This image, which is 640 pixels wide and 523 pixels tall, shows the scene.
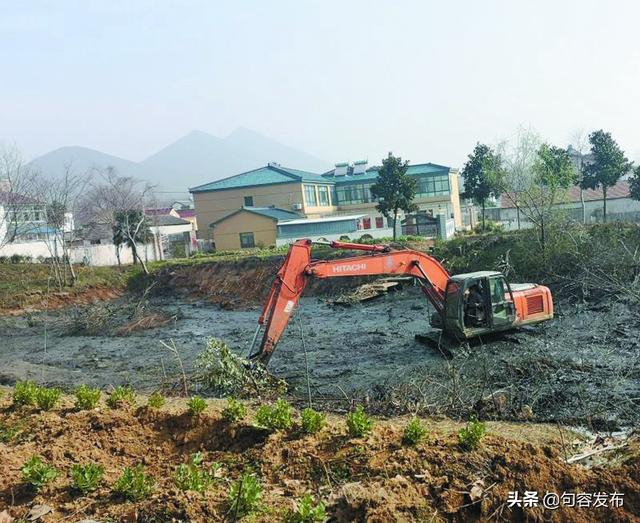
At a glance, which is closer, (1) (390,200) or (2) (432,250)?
(2) (432,250)

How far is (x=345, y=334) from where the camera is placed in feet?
55.9

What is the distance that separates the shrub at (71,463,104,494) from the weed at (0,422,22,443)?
2311 mm

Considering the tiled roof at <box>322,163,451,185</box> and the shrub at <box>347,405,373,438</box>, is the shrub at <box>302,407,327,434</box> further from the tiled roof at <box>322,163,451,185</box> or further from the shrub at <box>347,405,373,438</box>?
the tiled roof at <box>322,163,451,185</box>

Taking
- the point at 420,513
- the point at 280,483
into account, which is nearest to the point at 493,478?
the point at 420,513

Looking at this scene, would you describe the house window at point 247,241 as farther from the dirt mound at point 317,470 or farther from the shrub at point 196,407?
the shrub at point 196,407

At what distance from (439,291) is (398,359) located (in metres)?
1.87

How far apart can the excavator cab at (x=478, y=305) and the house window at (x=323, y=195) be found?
1524 inches

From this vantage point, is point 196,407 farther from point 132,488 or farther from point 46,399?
point 46,399

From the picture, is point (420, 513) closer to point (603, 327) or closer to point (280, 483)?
point (280, 483)

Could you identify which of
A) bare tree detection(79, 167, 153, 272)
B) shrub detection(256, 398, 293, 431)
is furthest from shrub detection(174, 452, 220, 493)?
bare tree detection(79, 167, 153, 272)

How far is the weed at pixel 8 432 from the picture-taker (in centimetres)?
772

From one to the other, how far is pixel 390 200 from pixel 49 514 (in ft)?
99.1

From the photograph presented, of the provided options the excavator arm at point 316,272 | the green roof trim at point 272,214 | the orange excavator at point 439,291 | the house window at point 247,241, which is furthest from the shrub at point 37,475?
the house window at point 247,241

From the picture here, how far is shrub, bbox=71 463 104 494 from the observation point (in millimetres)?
5871
